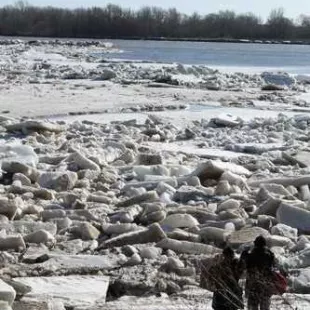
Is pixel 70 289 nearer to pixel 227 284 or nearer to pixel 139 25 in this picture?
pixel 227 284

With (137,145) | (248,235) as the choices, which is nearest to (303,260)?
(248,235)

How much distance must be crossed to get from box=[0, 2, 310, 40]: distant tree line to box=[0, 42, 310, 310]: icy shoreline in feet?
309

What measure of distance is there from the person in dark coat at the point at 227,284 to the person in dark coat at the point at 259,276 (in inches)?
2.2

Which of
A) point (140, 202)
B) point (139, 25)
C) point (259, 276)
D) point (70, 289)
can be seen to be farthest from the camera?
point (139, 25)

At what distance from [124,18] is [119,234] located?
107m

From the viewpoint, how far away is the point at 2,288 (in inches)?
166

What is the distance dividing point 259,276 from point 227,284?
19 cm

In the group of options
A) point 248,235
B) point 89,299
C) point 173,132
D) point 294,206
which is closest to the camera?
point 89,299

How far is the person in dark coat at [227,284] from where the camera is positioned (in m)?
3.96

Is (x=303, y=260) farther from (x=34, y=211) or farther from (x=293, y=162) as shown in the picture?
(x=293, y=162)

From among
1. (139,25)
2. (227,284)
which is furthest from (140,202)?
(139,25)

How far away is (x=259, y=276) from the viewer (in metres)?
4.04

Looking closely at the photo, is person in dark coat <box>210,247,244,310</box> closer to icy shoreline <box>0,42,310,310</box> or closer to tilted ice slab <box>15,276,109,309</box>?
icy shoreline <box>0,42,310,310</box>

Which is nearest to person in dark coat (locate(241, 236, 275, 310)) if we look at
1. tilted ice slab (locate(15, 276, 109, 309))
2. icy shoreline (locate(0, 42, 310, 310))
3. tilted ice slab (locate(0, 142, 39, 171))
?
icy shoreline (locate(0, 42, 310, 310))
